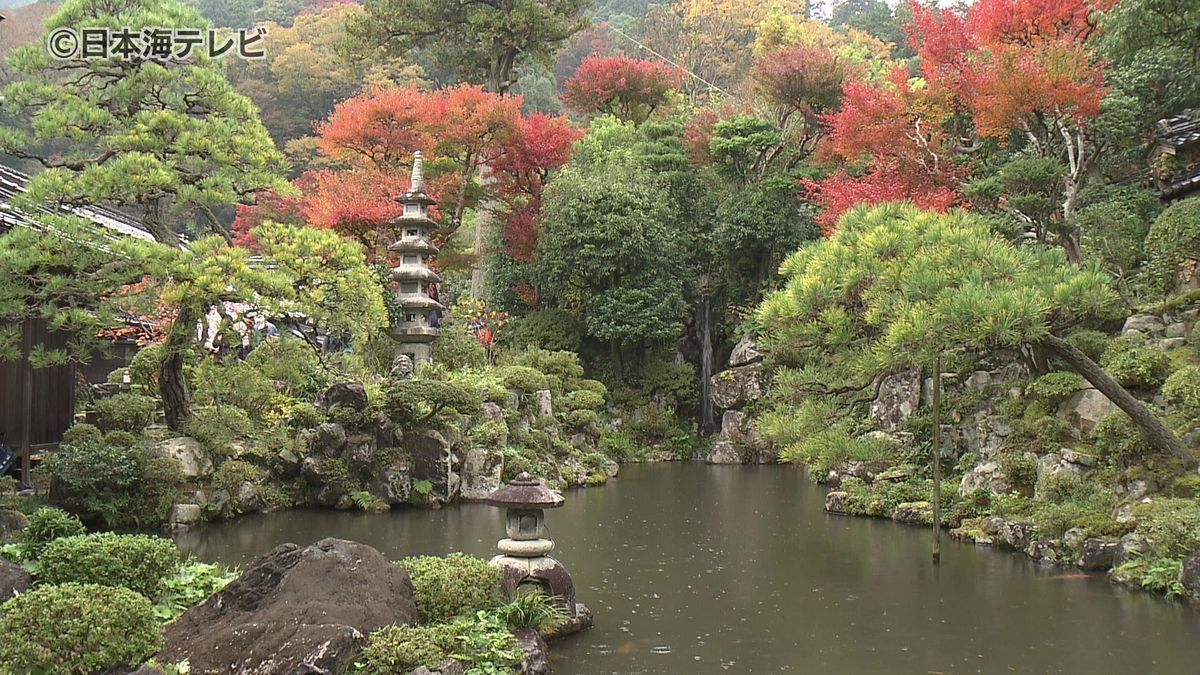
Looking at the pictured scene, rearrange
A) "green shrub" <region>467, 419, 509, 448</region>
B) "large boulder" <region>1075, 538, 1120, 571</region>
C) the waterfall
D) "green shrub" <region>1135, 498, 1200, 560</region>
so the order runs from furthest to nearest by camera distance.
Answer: the waterfall → "green shrub" <region>467, 419, 509, 448</region> → "large boulder" <region>1075, 538, 1120, 571</region> → "green shrub" <region>1135, 498, 1200, 560</region>

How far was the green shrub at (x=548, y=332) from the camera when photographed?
79.6 feet

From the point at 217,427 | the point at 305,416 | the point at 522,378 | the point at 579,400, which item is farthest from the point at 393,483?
the point at 579,400

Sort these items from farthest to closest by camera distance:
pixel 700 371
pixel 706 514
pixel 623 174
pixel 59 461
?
1. pixel 700 371
2. pixel 623 174
3. pixel 706 514
4. pixel 59 461

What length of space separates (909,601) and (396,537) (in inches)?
243

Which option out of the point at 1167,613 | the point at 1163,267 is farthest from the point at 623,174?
the point at 1167,613

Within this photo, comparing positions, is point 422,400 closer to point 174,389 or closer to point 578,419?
point 174,389

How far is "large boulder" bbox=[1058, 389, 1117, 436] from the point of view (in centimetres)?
1144

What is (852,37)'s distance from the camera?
124 ft

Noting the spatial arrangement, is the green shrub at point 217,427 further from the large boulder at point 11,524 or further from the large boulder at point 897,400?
the large boulder at point 897,400

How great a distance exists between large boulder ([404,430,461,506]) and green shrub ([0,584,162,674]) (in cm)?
950

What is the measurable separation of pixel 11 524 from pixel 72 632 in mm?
5215

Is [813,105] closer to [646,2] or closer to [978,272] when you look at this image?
[978,272]


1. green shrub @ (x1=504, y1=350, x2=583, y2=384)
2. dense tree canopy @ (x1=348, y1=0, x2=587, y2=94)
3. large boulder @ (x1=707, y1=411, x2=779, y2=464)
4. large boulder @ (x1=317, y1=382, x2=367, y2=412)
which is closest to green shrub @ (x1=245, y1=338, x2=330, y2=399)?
large boulder @ (x1=317, y1=382, x2=367, y2=412)
